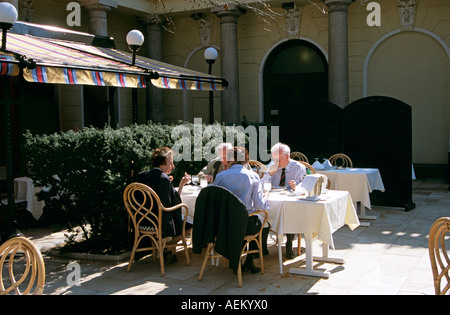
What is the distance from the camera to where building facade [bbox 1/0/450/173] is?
40.4 feet

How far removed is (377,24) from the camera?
12.9 m

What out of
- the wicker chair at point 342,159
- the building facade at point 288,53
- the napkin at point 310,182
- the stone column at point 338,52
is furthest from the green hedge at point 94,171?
the stone column at point 338,52

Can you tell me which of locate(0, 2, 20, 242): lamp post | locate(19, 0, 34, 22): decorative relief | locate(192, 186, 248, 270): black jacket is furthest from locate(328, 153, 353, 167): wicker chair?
locate(19, 0, 34, 22): decorative relief

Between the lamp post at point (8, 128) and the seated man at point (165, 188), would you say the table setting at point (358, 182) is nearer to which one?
the seated man at point (165, 188)

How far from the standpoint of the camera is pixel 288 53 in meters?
14.4

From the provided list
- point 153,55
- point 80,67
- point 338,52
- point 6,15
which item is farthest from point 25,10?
point 338,52

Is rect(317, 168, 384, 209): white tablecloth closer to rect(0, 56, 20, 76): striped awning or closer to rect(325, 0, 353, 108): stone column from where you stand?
rect(325, 0, 353, 108): stone column

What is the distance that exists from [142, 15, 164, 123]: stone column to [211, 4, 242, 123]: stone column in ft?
7.04

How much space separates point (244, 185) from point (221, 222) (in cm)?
48

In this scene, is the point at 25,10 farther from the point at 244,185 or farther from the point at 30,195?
the point at 244,185

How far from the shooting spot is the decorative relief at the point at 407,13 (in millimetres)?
12406

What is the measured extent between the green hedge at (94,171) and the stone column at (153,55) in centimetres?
848
